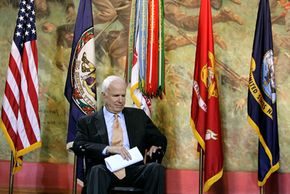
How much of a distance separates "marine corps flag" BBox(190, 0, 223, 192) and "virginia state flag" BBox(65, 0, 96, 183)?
3.64 ft

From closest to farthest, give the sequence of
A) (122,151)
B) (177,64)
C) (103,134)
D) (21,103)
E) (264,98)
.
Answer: (122,151) → (103,134) → (264,98) → (21,103) → (177,64)

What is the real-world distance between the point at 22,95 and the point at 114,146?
5.76 ft

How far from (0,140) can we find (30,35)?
1.46m

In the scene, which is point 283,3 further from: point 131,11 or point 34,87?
point 34,87

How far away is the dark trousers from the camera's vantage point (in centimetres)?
396

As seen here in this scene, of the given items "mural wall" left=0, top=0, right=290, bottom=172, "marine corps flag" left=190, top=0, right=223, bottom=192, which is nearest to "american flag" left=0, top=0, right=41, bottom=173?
"mural wall" left=0, top=0, right=290, bottom=172

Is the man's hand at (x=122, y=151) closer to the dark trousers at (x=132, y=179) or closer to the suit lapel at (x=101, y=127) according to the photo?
the dark trousers at (x=132, y=179)

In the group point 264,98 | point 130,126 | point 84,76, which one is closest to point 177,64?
point 84,76

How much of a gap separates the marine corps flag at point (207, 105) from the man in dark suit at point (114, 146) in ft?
2.92

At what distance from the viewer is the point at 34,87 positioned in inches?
218

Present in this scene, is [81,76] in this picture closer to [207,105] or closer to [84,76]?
[84,76]

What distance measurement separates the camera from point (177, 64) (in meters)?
5.89

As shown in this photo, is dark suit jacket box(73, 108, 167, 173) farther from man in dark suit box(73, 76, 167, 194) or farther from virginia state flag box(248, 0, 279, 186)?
virginia state flag box(248, 0, 279, 186)

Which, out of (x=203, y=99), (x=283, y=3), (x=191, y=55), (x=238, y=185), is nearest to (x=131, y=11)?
(x=191, y=55)
